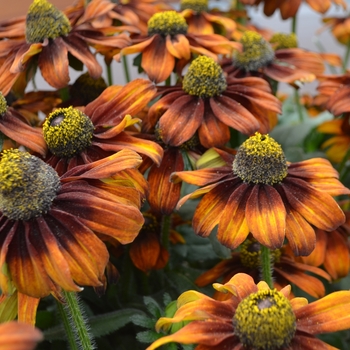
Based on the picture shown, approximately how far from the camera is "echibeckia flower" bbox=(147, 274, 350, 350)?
37cm

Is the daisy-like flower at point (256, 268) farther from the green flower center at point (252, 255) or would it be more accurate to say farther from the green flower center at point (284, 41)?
the green flower center at point (284, 41)

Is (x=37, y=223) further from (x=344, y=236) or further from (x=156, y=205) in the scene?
(x=344, y=236)

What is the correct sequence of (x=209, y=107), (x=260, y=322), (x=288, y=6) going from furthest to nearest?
(x=288, y=6) < (x=209, y=107) < (x=260, y=322)

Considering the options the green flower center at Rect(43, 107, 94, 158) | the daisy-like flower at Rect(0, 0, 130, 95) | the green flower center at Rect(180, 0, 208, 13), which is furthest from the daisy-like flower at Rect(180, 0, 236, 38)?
the green flower center at Rect(43, 107, 94, 158)

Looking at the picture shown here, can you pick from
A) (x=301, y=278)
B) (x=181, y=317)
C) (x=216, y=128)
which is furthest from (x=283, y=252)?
(x=181, y=317)

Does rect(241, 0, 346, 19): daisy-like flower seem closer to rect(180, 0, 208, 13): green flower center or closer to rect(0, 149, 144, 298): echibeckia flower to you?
rect(180, 0, 208, 13): green flower center

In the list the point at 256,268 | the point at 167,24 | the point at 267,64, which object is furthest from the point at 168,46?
the point at 256,268

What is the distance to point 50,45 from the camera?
1.98 feet

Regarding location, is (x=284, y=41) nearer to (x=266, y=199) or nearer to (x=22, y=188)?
(x=266, y=199)

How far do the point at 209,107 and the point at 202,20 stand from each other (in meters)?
0.23

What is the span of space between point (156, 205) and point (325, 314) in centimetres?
20

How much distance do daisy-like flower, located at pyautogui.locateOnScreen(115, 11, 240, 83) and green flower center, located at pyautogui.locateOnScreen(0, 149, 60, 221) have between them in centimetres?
23

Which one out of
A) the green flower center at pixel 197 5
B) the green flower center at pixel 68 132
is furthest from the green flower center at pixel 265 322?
the green flower center at pixel 197 5

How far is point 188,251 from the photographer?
683 millimetres
